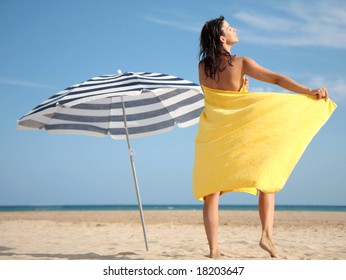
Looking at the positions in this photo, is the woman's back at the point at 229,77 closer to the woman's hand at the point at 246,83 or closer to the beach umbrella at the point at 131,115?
the woman's hand at the point at 246,83

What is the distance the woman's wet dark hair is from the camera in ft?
12.1

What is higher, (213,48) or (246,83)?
(213,48)

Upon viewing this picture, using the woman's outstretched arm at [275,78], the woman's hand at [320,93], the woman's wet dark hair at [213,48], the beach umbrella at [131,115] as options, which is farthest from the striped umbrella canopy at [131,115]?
the woman's hand at [320,93]

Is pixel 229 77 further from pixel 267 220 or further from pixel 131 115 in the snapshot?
pixel 131 115

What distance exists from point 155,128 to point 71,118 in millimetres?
1020

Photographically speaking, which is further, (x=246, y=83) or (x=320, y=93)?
(x=246, y=83)

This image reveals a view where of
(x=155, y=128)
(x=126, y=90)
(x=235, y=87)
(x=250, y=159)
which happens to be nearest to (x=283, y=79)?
(x=235, y=87)

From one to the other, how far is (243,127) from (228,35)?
776 mm

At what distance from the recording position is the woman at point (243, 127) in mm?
3406

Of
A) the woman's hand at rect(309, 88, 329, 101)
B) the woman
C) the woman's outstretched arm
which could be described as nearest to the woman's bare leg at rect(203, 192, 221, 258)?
the woman

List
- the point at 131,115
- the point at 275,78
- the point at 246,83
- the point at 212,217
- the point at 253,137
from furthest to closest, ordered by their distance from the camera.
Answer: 1. the point at 131,115
2. the point at 246,83
3. the point at 212,217
4. the point at 275,78
5. the point at 253,137

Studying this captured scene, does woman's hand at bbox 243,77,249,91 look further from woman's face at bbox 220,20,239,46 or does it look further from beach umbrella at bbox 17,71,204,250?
beach umbrella at bbox 17,71,204,250

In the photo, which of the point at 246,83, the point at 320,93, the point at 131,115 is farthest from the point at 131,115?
the point at 320,93

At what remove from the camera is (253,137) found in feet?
11.4
